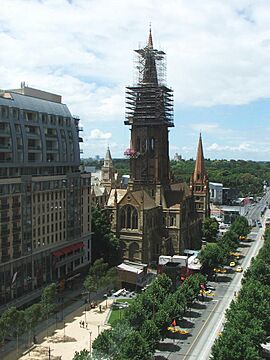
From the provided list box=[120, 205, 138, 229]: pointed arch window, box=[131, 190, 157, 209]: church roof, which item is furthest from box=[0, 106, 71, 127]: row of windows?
box=[131, 190, 157, 209]: church roof

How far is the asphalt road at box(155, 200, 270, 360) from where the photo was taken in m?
69.0

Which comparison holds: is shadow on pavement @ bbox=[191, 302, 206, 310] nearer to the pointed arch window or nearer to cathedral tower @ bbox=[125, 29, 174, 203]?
the pointed arch window

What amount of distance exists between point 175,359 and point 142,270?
134ft

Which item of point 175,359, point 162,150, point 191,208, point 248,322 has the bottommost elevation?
point 175,359

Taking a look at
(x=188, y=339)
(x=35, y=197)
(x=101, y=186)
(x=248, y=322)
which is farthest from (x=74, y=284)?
(x=101, y=186)

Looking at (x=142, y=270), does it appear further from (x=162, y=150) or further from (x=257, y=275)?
(x=162, y=150)

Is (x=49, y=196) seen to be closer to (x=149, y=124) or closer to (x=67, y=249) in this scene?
(x=67, y=249)

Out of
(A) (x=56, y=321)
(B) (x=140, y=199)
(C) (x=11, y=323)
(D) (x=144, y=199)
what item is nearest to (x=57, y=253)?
(A) (x=56, y=321)

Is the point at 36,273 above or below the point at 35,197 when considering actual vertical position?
below

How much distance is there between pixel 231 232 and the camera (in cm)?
14638

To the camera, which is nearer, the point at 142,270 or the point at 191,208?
the point at 142,270

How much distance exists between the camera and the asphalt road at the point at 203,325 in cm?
6900

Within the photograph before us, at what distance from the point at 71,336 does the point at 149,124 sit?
73250mm

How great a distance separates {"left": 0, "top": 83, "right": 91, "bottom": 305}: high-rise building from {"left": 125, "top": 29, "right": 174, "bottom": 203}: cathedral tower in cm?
3077
